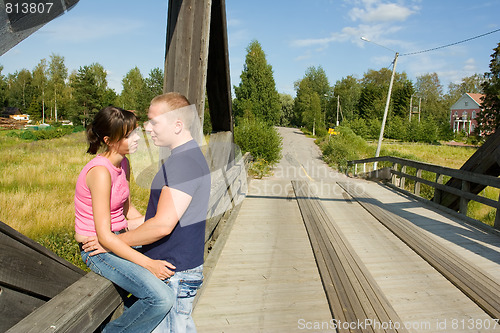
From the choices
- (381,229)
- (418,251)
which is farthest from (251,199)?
(418,251)

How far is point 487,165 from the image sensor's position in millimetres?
5582

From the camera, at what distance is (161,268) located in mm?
1592

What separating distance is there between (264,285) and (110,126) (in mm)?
2261

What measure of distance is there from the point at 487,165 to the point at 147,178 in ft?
17.1

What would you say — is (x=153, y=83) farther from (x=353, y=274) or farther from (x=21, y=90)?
(x=21, y=90)

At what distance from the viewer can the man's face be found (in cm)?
164

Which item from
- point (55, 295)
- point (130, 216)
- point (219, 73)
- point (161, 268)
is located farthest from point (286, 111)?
point (55, 295)

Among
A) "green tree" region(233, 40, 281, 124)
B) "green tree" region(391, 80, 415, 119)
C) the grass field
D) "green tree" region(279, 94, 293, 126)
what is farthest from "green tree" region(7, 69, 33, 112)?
"green tree" region(391, 80, 415, 119)

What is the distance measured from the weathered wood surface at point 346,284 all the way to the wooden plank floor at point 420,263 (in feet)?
0.42

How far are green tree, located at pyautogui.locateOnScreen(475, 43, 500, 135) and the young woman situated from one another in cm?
4460

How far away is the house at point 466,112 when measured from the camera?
A: 6644 cm

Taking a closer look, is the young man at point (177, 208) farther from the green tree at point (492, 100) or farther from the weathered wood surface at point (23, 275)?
the green tree at point (492, 100)

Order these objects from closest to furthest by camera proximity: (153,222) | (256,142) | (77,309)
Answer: (77,309) → (153,222) → (256,142)

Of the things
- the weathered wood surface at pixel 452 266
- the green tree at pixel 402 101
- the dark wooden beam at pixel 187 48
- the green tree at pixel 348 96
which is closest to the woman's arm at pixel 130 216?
the dark wooden beam at pixel 187 48
